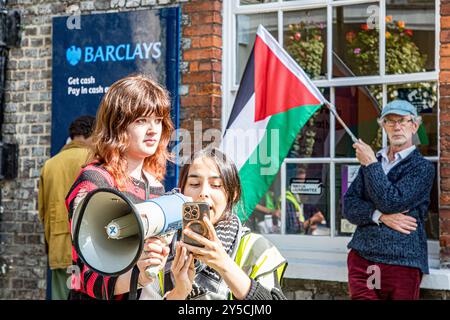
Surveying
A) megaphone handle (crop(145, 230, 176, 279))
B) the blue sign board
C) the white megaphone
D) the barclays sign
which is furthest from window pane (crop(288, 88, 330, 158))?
megaphone handle (crop(145, 230, 176, 279))

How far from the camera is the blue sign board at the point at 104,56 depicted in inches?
222

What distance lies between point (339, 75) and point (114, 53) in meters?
1.76

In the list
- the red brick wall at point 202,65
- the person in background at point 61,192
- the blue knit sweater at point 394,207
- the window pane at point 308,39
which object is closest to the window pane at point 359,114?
the window pane at point 308,39

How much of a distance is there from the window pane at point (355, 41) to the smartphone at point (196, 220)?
3210 millimetres

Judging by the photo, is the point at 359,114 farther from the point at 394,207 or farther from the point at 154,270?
the point at 154,270

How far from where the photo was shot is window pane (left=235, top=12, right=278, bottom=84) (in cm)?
556

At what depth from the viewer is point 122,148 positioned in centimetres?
274

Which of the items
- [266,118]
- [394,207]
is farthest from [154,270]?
Answer: [266,118]

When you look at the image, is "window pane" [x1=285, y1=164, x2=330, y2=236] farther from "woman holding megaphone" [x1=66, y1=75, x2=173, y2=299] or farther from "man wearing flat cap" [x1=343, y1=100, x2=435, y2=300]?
"woman holding megaphone" [x1=66, y1=75, x2=173, y2=299]

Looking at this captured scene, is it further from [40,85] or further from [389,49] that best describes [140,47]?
[389,49]

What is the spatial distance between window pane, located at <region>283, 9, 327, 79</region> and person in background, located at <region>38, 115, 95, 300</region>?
1606 millimetres

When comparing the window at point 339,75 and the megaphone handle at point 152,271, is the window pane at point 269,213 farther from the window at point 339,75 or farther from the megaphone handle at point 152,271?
the megaphone handle at point 152,271

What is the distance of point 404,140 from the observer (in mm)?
4438
